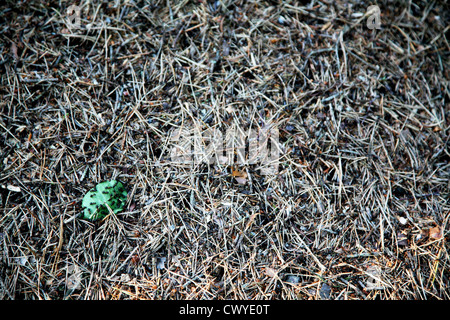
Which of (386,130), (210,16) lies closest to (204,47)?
(210,16)

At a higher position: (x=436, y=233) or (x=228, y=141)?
(x=228, y=141)

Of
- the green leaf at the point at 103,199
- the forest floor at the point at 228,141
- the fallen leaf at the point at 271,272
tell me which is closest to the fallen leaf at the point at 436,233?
the forest floor at the point at 228,141

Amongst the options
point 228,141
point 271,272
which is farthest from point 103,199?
point 271,272

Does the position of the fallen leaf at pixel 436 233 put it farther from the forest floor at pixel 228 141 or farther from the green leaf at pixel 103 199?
the green leaf at pixel 103 199

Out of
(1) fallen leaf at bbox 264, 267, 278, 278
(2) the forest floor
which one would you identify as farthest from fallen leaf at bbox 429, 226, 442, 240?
(1) fallen leaf at bbox 264, 267, 278, 278

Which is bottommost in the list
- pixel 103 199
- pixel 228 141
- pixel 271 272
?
pixel 271 272

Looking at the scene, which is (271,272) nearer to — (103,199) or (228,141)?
(228,141)
